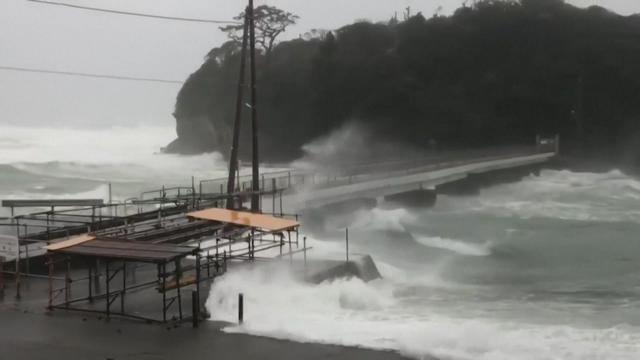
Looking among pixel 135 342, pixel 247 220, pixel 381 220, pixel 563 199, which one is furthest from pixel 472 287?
pixel 563 199

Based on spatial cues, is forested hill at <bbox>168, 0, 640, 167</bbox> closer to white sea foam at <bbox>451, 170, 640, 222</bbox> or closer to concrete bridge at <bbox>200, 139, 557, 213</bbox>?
white sea foam at <bbox>451, 170, 640, 222</bbox>

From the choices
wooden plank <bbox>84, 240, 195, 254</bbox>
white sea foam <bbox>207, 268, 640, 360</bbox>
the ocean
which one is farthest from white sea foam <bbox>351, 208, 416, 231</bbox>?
wooden plank <bbox>84, 240, 195, 254</bbox>

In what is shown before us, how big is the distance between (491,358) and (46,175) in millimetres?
66558

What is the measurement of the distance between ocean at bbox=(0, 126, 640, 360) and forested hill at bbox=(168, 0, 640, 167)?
42466 millimetres

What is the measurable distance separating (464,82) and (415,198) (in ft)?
182

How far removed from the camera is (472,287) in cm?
2078

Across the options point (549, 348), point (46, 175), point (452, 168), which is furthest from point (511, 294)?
point (46, 175)

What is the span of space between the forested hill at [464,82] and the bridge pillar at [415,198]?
148 feet

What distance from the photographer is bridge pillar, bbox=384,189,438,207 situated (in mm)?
43188

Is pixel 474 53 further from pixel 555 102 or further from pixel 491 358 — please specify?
pixel 491 358

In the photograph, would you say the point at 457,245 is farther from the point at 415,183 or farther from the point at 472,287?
the point at 415,183

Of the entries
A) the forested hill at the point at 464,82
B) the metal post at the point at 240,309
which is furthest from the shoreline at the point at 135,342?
the forested hill at the point at 464,82

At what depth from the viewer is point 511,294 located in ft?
65.3

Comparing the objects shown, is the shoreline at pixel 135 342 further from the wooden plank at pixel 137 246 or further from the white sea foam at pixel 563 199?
the white sea foam at pixel 563 199
